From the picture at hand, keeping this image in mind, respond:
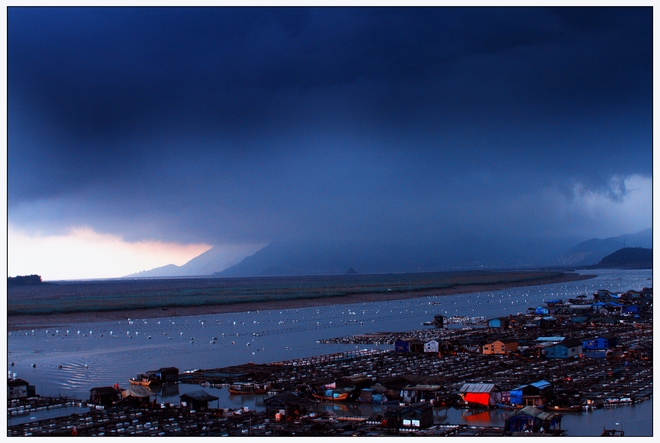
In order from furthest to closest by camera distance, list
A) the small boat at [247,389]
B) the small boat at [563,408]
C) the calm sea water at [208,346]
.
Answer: the small boat at [247,389] < the calm sea water at [208,346] < the small boat at [563,408]

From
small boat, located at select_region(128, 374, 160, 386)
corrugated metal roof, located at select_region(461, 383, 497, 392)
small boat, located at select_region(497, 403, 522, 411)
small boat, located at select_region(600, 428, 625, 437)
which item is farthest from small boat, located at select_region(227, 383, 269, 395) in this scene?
small boat, located at select_region(600, 428, 625, 437)

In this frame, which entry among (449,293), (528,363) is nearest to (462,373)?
(528,363)

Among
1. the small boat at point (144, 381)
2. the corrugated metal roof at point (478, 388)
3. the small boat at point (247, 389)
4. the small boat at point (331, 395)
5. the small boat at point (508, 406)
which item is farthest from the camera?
the small boat at point (144, 381)

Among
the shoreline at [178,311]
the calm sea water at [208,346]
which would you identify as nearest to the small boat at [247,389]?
the calm sea water at [208,346]

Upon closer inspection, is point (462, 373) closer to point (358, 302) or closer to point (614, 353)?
point (614, 353)

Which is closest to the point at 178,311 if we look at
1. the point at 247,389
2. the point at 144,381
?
the point at 144,381

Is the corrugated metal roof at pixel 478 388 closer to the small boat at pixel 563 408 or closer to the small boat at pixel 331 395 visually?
the small boat at pixel 563 408
